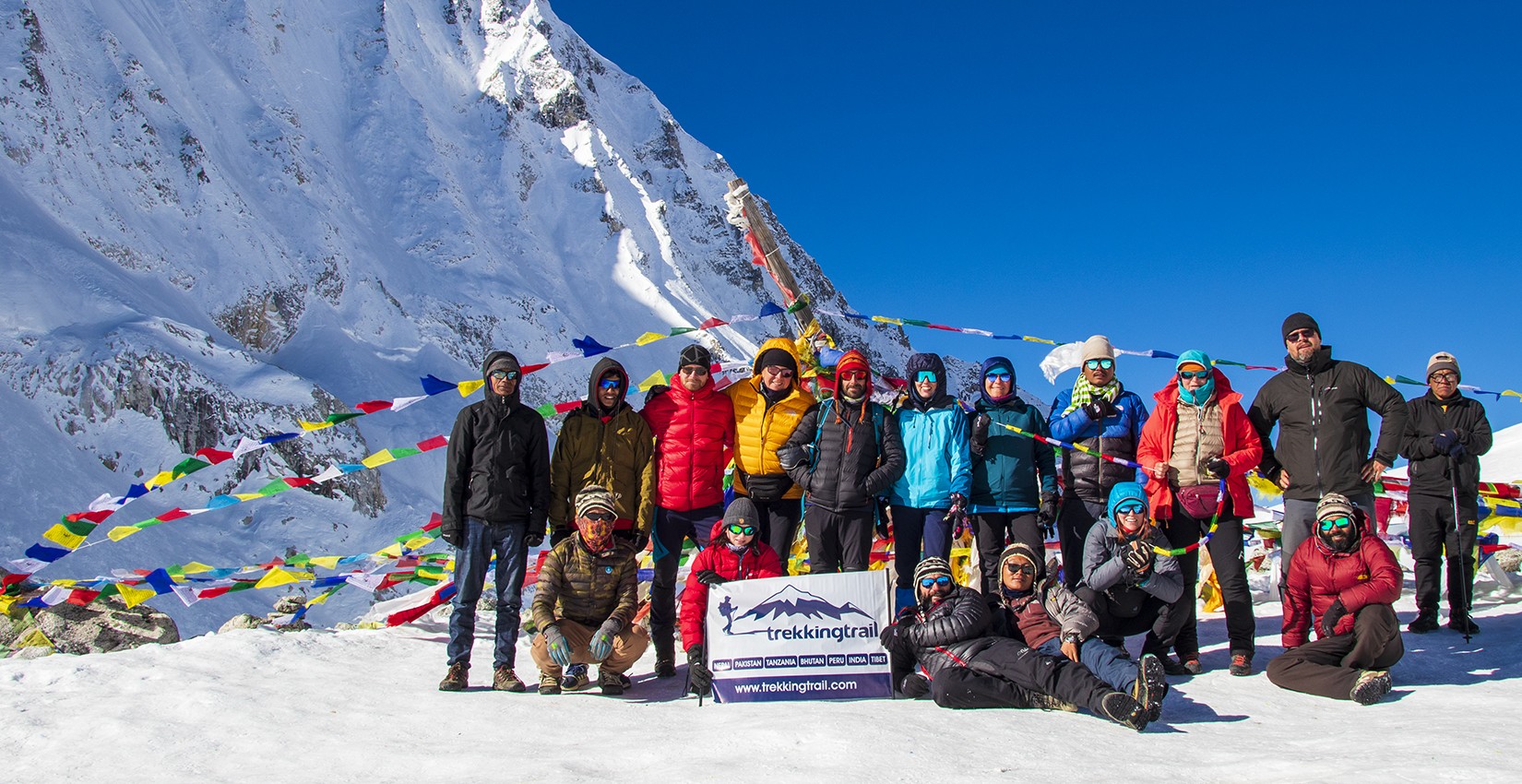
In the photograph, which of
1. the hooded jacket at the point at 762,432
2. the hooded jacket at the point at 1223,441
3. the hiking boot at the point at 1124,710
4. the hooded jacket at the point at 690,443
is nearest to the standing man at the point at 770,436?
the hooded jacket at the point at 762,432

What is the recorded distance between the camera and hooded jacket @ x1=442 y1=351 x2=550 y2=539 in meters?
4.74

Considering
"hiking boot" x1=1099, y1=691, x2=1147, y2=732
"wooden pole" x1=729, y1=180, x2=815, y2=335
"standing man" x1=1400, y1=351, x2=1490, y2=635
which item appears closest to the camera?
"hiking boot" x1=1099, y1=691, x2=1147, y2=732

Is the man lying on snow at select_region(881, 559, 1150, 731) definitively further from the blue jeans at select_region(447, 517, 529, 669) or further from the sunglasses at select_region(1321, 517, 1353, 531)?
the blue jeans at select_region(447, 517, 529, 669)

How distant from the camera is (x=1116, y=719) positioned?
3.66m

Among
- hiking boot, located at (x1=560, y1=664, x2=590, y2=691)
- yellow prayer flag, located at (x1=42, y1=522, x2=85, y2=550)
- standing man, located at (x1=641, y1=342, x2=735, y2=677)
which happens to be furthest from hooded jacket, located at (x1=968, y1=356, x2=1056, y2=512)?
yellow prayer flag, located at (x1=42, y1=522, x2=85, y2=550)

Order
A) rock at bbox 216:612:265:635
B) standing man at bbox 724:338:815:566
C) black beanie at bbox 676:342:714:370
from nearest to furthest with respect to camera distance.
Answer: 1. standing man at bbox 724:338:815:566
2. black beanie at bbox 676:342:714:370
3. rock at bbox 216:612:265:635

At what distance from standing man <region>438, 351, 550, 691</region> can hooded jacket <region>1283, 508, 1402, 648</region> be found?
143 inches

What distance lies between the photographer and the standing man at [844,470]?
5055 millimetres

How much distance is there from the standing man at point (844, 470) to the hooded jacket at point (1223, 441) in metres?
1.27

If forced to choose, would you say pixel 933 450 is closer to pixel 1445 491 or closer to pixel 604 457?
pixel 604 457

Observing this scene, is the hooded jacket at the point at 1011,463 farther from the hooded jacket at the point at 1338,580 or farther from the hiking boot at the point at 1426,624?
the hiking boot at the point at 1426,624

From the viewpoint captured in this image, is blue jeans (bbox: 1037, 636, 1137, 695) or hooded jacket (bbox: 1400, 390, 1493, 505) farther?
hooded jacket (bbox: 1400, 390, 1493, 505)

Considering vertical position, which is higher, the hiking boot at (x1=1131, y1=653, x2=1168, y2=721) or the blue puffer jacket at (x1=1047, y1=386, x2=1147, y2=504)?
the blue puffer jacket at (x1=1047, y1=386, x2=1147, y2=504)

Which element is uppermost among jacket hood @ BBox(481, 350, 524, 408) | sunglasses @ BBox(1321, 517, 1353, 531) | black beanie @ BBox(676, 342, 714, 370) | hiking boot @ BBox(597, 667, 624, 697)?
black beanie @ BBox(676, 342, 714, 370)
